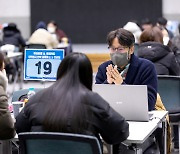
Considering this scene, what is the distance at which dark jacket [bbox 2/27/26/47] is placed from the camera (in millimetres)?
10930

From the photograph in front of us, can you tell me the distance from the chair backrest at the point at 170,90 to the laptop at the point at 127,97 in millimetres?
1400

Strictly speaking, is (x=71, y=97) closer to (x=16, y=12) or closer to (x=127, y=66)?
(x=127, y=66)

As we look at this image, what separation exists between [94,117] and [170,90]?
2.34 meters

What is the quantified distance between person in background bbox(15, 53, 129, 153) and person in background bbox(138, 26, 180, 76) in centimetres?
272

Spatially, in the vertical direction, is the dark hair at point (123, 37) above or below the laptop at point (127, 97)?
above

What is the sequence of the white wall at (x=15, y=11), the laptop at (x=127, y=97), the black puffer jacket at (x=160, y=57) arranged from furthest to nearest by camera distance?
1. the white wall at (x=15, y=11)
2. the black puffer jacket at (x=160, y=57)
3. the laptop at (x=127, y=97)

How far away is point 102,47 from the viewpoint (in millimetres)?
16031

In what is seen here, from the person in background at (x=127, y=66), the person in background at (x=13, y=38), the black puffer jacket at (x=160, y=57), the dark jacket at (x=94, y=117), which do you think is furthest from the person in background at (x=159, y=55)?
the person in background at (x=13, y=38)

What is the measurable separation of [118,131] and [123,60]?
122 centimetres

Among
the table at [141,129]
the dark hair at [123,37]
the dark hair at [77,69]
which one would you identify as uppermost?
the dark hair at [123,37]

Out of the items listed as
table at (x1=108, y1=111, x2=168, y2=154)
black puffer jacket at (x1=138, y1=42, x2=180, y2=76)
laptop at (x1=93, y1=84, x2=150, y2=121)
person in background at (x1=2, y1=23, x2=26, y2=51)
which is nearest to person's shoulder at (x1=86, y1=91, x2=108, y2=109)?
table at (x1=108, y1=111, x2=168, y2=154)

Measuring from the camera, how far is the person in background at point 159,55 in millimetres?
5703

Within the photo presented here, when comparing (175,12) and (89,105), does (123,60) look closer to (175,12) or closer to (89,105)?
(89,105)

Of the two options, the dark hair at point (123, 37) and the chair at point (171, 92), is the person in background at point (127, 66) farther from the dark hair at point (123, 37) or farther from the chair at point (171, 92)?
the chair at point (171, 92)
